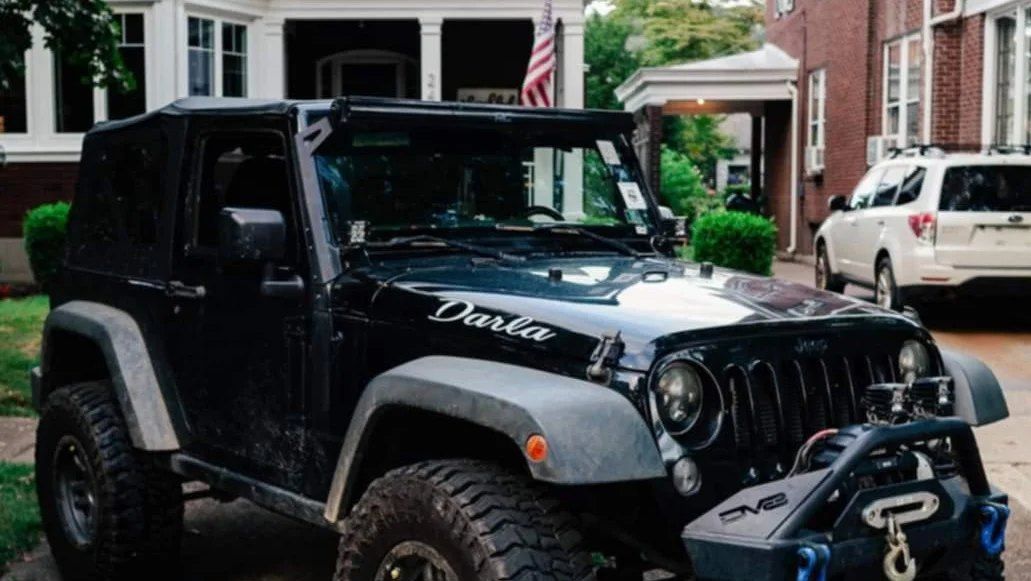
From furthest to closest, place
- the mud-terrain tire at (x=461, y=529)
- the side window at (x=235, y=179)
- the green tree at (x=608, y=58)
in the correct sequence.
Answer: the green tree at (x=608, y=58), the side window at (x=235, y=179), the mud-terrain tire at (x=461, y=529)

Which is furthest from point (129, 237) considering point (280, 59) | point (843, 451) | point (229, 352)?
point (280, 59)

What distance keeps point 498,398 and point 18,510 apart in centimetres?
379

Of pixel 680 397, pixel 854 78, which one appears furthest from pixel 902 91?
pixel 680 397

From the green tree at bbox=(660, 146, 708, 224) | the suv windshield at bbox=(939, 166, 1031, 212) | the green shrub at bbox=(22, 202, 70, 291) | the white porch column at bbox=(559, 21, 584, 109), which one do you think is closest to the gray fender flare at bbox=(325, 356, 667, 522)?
the suv windshield at bbox=(939, 166, 1031, 212)

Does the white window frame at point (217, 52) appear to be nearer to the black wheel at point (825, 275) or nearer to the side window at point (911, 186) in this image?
the black wheel at point (825, 275)

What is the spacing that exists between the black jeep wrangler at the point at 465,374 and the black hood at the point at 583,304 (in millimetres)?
13

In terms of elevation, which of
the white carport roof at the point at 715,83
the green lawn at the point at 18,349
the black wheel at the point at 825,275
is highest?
the white carport roof at the point at 715,83

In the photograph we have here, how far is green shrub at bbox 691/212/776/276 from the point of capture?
1596cm

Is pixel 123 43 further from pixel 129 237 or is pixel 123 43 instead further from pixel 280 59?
pixel 129 237

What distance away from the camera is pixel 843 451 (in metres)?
3.54

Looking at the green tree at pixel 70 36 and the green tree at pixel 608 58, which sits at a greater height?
the green tree at pixel 608 58

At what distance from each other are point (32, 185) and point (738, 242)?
30.0 ft

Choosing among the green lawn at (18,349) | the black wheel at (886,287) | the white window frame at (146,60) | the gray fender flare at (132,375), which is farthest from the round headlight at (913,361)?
the white window frame at (146,60)

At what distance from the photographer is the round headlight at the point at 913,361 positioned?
13.7 ft
